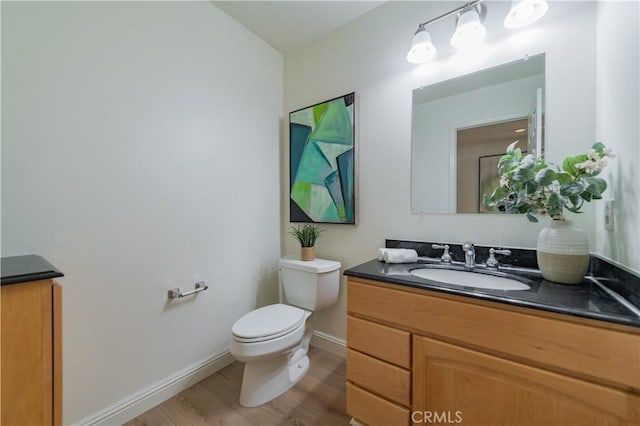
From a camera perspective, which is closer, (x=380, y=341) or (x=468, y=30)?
(x=380, y=341)

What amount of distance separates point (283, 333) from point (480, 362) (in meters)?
0.94

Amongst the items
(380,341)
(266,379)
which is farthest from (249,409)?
(380,341)

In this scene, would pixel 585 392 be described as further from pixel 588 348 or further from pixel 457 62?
pixel 457 62

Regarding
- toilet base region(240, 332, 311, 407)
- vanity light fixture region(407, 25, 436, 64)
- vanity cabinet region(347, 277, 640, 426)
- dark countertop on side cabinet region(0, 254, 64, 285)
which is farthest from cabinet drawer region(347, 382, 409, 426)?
vanity light fixture region(407, 25, 436, 64)

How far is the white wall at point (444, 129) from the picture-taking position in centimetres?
132

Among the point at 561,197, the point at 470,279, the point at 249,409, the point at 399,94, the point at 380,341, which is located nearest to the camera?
the point at 561,197

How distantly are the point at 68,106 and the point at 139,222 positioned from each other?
60cm

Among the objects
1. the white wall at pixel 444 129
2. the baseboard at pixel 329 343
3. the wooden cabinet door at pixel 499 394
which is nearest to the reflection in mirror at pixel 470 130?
the white wall at pixel 444 129

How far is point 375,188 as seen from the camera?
1712 mm

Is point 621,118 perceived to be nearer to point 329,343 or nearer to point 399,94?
point 399,94

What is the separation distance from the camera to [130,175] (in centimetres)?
131

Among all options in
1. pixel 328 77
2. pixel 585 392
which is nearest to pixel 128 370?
pixel 585 392

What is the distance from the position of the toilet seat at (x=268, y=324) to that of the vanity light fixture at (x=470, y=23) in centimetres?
169

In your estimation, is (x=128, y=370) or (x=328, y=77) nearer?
(x=128, y=370)
